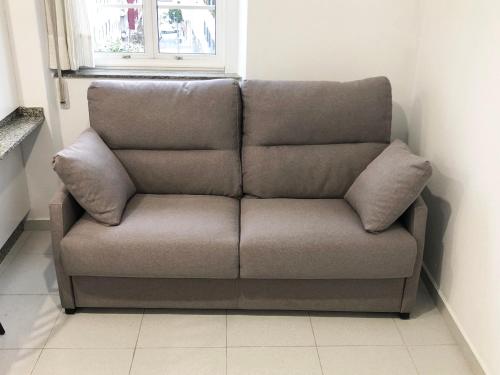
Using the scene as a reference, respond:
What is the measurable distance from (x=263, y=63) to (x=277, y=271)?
1242 mm

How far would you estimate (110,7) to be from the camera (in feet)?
10.2

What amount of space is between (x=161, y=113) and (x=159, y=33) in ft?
2.46

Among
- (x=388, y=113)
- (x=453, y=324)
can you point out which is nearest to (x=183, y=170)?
(x=388, y=113)

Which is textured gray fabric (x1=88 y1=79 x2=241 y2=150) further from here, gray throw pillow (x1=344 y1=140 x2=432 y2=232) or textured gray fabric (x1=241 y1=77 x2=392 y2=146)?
gray throw pillow (x1=344 y1=140 x2=432 y2=232)

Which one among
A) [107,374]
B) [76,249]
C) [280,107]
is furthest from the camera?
[280,107]

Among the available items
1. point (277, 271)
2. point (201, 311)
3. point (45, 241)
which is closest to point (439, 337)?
point (277, 271)

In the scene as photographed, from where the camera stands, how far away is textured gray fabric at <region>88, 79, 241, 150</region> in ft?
8.83

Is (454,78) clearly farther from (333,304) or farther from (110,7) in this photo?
(110,7)

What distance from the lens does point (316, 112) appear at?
106 inches

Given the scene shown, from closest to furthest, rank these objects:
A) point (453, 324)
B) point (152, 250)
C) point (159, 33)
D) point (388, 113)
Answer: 1. point (152, 250)
2. point (453, 324)
3. point (388, 113)
4. point (159, 33)

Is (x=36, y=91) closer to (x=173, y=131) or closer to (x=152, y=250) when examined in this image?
(x=173, y=131)

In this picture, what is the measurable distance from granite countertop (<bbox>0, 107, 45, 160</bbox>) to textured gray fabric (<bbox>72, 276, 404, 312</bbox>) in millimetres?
700

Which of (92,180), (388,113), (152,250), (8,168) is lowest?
(152,250)

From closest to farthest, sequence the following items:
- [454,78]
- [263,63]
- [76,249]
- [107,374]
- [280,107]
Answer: [107,374] < [76,249] < [454,78] < [280,107] < [263,63]
